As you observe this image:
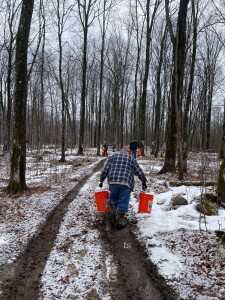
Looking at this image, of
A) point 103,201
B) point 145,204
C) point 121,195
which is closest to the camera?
point 121,195

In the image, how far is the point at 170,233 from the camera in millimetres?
5719

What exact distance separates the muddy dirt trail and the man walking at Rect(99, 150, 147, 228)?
34cm

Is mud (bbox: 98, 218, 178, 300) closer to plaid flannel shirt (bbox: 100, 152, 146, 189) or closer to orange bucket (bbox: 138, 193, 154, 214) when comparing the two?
orange bucket (bbox: 138, 193, 154, 214)

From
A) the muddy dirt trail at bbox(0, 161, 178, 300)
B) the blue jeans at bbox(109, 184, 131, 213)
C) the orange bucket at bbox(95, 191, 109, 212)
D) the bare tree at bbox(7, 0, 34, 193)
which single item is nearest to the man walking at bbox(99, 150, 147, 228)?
the blue jeans at bbox(109, 184, 131, 213)

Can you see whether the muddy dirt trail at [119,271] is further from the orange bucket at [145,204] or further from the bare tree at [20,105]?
the bare tree at [20,105]

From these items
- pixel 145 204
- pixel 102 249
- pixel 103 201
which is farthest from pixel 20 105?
pixel 102 249

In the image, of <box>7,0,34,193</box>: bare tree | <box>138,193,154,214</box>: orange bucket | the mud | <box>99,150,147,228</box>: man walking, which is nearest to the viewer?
the mud

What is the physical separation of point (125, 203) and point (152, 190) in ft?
11.3

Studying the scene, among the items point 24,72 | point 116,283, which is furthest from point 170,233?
point 24,72

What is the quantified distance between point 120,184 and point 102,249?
1.59 m

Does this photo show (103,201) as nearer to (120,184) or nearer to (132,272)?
(120,184)

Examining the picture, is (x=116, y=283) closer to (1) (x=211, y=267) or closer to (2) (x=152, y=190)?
(1) (x=211, y=267)

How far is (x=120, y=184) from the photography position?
6203 millimetres

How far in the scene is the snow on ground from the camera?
3907mm
